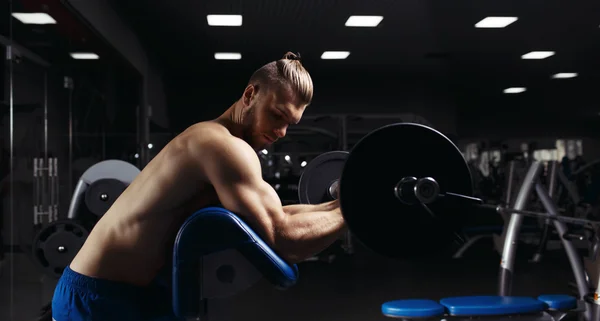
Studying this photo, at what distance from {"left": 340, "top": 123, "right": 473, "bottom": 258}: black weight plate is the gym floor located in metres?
2.68

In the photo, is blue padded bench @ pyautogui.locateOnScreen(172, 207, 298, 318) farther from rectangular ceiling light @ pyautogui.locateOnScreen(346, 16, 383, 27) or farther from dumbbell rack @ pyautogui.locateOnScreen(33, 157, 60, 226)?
rectangular ceiling light @ pyautogui.locateOnScreen(346, 16, 383, 27)

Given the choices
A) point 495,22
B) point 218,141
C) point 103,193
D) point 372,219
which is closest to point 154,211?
point 218,141

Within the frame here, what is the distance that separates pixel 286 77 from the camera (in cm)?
121

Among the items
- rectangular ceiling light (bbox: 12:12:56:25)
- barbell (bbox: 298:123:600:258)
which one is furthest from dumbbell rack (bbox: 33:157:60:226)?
barbell (bbox: 298:123:600:258)

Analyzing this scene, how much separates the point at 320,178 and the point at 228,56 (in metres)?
2.46

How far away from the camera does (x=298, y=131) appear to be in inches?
144

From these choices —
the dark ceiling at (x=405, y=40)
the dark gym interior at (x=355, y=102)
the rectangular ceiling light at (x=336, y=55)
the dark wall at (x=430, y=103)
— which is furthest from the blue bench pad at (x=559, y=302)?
the rectangular ceiling light at (x=336, y=55)

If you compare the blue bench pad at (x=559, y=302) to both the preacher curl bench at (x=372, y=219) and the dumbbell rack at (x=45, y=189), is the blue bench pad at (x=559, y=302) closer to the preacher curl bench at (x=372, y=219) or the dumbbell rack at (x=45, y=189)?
the preacher curl bench at (x=372, y=219)

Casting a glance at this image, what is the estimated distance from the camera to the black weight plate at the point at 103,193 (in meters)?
2.76

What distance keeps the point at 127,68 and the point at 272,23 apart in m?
0.98

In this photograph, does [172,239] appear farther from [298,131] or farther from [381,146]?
[298,131]

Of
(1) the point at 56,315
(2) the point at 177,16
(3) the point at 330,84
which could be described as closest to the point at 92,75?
(2) the point at 177,16

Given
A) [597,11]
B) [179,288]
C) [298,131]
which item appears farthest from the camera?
[597,11]

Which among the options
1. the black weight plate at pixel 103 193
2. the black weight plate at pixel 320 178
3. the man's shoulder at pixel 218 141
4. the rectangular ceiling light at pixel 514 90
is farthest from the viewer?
the rectangular ceiling light at pixel 514 90
